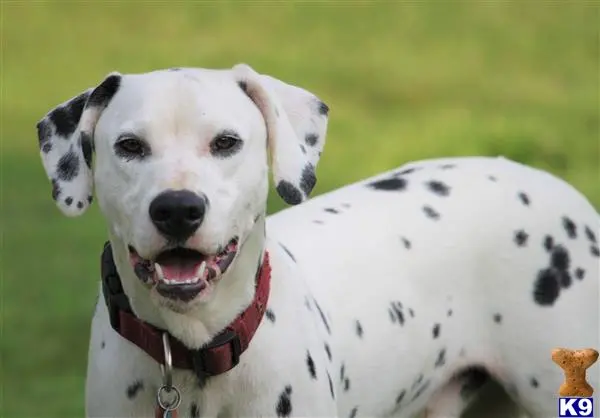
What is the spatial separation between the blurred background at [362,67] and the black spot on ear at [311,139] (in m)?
7.50

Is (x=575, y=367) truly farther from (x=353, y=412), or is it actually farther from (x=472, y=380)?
(x=472, y=380)

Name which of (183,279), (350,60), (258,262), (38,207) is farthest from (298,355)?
(350,60)

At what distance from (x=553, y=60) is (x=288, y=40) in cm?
300

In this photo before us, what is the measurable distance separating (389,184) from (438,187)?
0.63 feet

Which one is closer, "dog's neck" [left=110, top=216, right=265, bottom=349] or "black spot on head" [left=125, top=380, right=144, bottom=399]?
"dog's neck" [left=110, top=216, right=265, bottom=349]

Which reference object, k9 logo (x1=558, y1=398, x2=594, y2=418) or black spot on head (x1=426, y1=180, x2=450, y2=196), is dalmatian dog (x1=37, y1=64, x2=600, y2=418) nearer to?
black spot on head (x1=426, y1=180, x2=450, y2=196)

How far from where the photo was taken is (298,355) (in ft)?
15.6

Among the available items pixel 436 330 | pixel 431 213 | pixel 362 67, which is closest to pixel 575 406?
pixel 436 330

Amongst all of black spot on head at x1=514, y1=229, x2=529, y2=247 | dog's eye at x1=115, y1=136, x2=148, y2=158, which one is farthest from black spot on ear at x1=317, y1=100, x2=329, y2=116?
black spot on head at x1=514, y1=229, x2=529, y2=247

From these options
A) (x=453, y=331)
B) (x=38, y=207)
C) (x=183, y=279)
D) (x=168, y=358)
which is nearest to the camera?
(x=183, y=279)

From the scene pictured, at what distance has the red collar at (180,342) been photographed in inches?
181

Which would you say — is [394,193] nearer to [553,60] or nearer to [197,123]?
[197,123]

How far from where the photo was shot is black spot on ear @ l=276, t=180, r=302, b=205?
465 cm

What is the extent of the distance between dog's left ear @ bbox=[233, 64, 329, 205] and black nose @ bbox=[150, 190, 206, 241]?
52 cm
